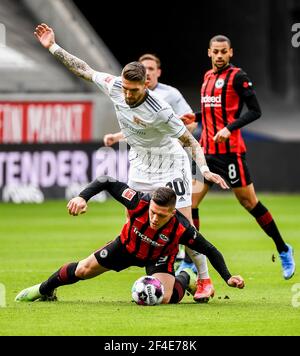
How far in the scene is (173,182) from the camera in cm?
935

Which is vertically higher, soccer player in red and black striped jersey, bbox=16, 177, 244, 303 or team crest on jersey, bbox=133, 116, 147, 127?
team crest on jersey, bbox=133, 116, 147, 127

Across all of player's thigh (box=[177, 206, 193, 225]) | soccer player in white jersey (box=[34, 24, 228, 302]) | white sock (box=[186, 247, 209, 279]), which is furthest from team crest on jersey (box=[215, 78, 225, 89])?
white sock (box=[186, 247, 209, 279])

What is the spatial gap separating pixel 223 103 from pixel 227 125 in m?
0.36

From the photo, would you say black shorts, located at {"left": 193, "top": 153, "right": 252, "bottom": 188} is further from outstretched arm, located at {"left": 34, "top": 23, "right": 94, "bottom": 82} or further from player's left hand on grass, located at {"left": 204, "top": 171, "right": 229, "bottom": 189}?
player's left hand on grass, located at {"left": 204, "top": 171, "right": 229, "bottom": 189}

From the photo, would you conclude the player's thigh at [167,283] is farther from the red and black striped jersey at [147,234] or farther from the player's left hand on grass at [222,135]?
the player's left hand on grass at [222,135]

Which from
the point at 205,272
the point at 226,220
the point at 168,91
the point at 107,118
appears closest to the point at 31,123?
the point at 107,118

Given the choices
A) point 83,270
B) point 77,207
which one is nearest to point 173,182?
point 83,270

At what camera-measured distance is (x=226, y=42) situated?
10453mm

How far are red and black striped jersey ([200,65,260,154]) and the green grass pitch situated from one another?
4.53 feet

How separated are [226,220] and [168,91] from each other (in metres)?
7.10

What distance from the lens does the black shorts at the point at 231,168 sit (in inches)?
423

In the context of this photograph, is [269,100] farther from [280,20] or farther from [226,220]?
[226,220]

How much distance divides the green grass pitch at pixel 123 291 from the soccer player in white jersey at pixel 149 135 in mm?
769

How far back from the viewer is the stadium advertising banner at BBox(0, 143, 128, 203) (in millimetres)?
22859
